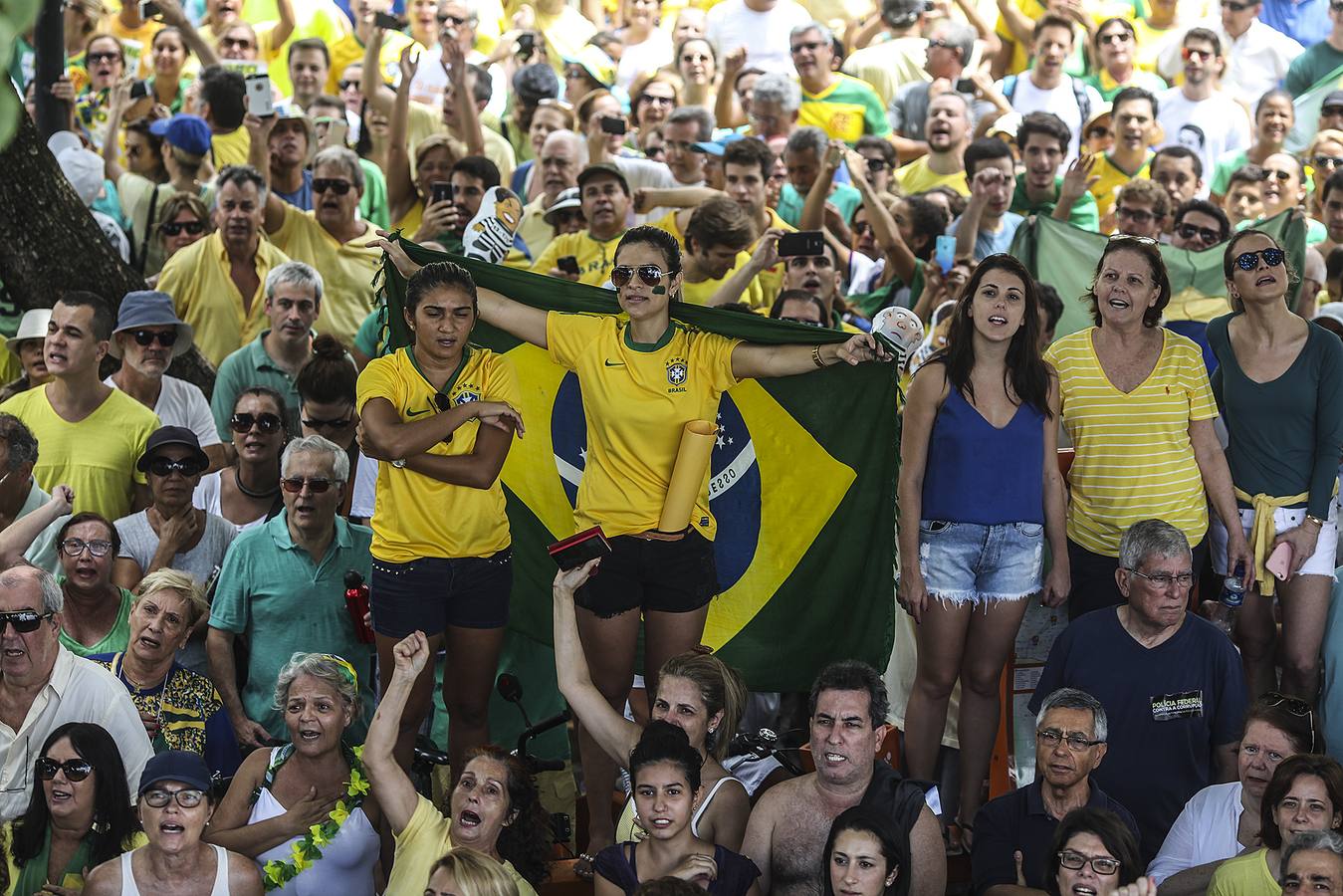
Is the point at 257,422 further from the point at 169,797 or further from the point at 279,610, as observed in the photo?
the point at 169,797

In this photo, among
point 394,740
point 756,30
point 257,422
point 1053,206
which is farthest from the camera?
point 756,30

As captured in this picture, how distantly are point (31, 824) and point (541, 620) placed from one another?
196cm

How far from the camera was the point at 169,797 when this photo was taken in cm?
588

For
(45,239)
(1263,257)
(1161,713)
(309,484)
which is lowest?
(1161,713)

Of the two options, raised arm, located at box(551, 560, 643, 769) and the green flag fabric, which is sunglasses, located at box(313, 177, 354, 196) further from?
raised arm, located at box(551, 560, 643, 769)

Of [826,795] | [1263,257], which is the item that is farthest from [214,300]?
[1263,257]

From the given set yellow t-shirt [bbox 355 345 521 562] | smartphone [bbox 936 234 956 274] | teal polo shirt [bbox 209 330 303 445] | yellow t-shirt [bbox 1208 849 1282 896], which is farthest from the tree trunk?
yellow t-shirt [bbox 1208 849 1282 896]

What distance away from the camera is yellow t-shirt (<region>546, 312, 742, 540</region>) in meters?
6.19

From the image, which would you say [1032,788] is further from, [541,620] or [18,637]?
[18,637]

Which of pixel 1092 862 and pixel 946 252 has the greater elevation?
pixel 946 252

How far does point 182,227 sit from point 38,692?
146 inches

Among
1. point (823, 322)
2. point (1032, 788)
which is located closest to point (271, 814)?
point (1032, 788)

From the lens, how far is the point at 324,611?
7078mm

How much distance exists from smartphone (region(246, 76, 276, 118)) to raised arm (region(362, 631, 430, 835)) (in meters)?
4.73
